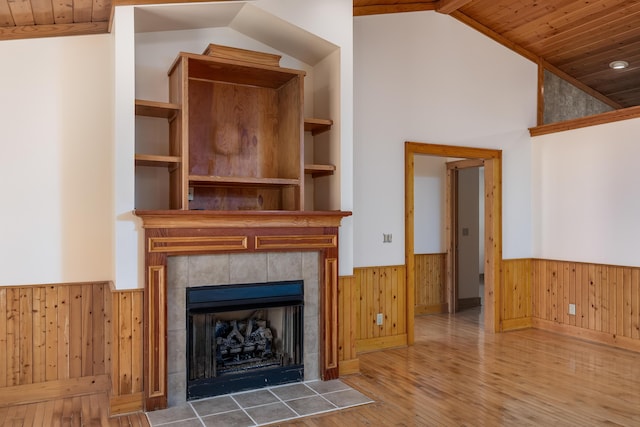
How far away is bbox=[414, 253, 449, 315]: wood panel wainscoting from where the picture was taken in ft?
21.8

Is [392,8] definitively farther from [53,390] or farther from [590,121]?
[53,390]

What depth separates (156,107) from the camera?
11.6ft

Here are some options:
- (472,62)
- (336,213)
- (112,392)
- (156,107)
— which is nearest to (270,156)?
(336,213)

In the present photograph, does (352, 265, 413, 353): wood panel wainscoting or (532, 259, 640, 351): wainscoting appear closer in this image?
(352, 265, 413, 353): wood panel wainscoting

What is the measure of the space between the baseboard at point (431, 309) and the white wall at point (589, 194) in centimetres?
154

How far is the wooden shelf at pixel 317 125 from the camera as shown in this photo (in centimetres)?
406

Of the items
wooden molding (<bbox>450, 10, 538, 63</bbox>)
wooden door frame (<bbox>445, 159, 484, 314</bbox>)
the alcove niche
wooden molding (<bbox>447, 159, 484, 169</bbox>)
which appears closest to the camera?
the alcove niche

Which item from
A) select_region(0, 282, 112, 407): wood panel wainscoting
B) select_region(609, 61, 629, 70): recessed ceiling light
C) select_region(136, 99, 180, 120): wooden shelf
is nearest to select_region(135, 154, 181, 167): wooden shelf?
select_region(136, 99, 180, 120): wooden shelf

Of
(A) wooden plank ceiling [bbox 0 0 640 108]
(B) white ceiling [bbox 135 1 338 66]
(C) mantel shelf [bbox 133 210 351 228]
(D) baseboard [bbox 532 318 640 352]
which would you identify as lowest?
(D) baseboard [bbox 532 318 640 352]

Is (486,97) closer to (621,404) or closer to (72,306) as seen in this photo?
(621,404)

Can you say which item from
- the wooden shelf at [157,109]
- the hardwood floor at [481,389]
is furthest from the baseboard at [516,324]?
the wooden shelf at [157,109]

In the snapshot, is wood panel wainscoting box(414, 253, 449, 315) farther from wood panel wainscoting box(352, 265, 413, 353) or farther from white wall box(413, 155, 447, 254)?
wood panel wainscoting box(352, 265, 413, 353)

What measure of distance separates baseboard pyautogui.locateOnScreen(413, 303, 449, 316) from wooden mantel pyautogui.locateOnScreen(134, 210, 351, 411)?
285 centimetres

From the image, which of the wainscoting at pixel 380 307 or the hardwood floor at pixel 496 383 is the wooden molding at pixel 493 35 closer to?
the wainscoting at pixel 380 307
